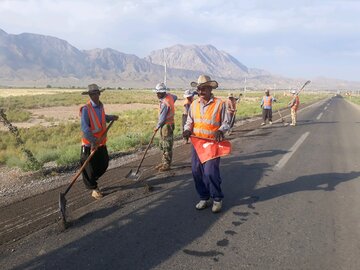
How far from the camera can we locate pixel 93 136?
19.1 feet

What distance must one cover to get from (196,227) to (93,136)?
2.28 m

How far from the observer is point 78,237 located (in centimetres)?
454

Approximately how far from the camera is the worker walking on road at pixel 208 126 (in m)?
5.24

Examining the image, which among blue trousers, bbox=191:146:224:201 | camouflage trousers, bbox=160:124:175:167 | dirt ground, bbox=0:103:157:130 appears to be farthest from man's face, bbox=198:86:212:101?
dirt ground, bbox=0:103:157:130

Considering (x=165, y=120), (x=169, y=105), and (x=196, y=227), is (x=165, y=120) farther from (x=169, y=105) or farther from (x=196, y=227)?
(x=196, y=227)

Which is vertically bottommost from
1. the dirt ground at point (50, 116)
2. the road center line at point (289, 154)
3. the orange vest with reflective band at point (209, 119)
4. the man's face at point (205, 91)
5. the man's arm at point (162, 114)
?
the dirt ground at point (50, 116)

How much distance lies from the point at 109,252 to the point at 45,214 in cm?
170

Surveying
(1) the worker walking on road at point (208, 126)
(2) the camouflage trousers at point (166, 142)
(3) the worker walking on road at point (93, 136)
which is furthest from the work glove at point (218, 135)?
(2) the camouflage trousers at point (166, 142)

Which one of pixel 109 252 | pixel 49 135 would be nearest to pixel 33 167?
pixel 109 252

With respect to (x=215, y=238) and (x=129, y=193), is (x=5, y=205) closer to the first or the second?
(x=129, y=193)

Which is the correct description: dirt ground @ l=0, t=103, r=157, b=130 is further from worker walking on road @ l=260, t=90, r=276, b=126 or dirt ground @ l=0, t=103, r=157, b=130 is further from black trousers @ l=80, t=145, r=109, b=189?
black trousers @ l=80, t=145, r=109, b=189

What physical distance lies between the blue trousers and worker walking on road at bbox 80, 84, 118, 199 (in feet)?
5.63

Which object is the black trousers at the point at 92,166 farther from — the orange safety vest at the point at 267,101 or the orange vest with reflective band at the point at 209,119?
the orange safety vest at the point at 267,101

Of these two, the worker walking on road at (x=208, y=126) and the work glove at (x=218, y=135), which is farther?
the worker walking on road at (x=208, y=126)
